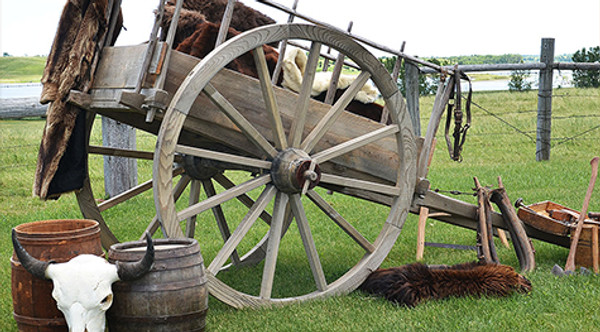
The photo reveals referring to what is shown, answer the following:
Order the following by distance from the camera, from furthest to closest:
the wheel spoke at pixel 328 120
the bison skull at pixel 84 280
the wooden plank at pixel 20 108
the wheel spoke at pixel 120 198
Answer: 1. the wooden plank at pixel 20 108
2. the wheel spoke at pixel 120 198
3. the wheel spoke at pixel 328 120
4. the bison skull at pixel 84 280

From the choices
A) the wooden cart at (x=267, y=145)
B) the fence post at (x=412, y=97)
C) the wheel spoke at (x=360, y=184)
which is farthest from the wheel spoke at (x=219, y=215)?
the fence post at (x=412, y=97)

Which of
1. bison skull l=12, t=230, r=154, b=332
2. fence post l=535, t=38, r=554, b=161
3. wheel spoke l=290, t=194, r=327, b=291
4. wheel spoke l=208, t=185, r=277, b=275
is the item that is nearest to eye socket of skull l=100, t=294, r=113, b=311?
bison skull l=12, t=230, r=154, b=332

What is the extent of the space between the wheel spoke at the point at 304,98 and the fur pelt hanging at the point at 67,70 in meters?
1.21

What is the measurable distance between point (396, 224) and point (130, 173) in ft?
14.7

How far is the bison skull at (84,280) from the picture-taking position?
122 inches

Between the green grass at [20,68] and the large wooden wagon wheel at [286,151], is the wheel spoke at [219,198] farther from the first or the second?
the green grass at [20,68]

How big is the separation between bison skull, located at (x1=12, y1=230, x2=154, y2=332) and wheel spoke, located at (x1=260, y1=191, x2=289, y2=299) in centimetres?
102

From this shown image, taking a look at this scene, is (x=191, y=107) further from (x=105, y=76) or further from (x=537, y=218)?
(x=537, y=218)

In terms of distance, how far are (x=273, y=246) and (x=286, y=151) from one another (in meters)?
0.57

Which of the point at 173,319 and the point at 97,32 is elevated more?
the point at 97,32

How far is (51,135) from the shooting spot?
13.6 feet

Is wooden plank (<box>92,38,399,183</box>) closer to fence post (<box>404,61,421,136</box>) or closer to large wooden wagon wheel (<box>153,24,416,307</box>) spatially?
large wooden wagon wheel (<box>153,24,416,307</box>)

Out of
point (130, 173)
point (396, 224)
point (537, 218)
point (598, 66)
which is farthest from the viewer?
point (598, 66)

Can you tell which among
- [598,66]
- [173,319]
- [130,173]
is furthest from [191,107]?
[598,66]
